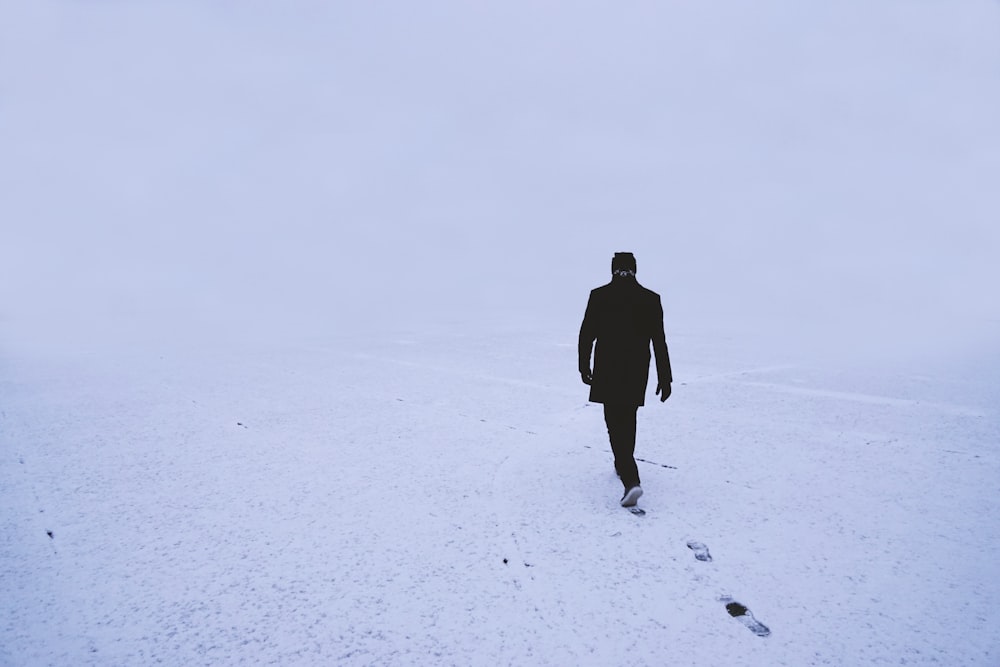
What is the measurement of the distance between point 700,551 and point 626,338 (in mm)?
1582

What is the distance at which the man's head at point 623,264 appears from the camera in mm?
4305

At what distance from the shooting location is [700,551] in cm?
364

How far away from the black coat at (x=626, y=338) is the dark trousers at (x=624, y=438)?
0.26ft

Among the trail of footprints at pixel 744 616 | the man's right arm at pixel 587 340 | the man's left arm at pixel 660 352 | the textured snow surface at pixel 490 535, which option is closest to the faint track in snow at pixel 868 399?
the textured snow surface at pixel 490 535

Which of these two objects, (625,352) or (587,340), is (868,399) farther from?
(587,340)

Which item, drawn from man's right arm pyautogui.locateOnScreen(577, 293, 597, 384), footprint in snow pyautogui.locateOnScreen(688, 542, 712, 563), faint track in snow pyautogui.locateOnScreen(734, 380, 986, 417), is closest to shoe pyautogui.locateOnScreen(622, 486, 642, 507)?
footprint in snow pyautogui.locateOnScreen(688, 542, 712, 563)

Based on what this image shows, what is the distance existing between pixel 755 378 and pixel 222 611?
9622 mm

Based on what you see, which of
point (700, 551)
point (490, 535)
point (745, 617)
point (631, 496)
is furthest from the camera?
point (631, 496)

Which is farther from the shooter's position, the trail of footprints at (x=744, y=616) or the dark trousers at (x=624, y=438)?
the dark trousers at (x=624, y=438)

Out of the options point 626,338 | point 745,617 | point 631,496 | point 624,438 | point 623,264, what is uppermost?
point 623,264

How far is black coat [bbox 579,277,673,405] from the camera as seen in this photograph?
4.32 m

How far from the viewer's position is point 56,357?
13.9m

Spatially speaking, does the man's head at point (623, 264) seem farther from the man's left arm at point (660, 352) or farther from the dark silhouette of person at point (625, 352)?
the man's left arm at point (660, 352)

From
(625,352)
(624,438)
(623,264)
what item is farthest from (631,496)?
(623,264)
